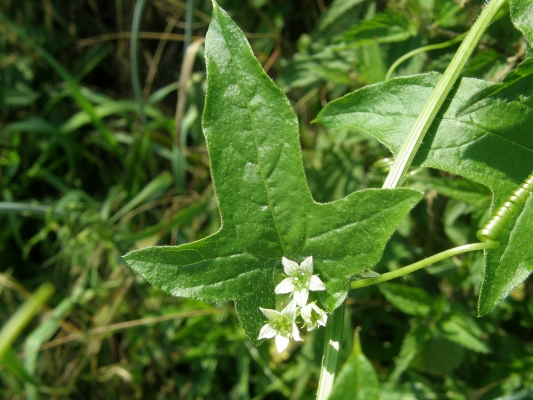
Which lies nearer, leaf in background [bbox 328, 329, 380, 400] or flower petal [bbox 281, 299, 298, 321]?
leaf in background [bbox 328, 329, 380, 400]

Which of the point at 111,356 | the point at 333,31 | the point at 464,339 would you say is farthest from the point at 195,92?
the point at 464,339

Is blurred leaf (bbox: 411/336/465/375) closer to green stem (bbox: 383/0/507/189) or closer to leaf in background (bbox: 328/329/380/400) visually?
green stem (bbox: 383/0/507/189)

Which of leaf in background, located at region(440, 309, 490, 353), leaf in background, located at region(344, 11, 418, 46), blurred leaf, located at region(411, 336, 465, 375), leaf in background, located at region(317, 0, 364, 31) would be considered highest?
leaf in background, located at region(344, 11, 418, 46)

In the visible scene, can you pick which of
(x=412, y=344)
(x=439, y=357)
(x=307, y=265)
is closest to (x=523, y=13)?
(x=307, y=265)

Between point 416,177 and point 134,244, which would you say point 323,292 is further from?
point 134,244

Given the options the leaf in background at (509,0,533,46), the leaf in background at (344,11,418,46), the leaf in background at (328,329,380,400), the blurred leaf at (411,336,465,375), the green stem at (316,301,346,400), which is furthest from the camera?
the blurred leaf at (411,336,465,375)

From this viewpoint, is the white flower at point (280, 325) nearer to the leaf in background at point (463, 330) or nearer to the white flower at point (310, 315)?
the white flower at point (310, 315)

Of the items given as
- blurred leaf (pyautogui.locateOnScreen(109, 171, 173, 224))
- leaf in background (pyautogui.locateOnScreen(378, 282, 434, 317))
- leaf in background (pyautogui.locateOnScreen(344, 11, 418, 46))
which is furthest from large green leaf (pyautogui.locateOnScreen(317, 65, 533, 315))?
blurred leaf (pyautogui.locateOnScreen(109, 171, 173, 224))
